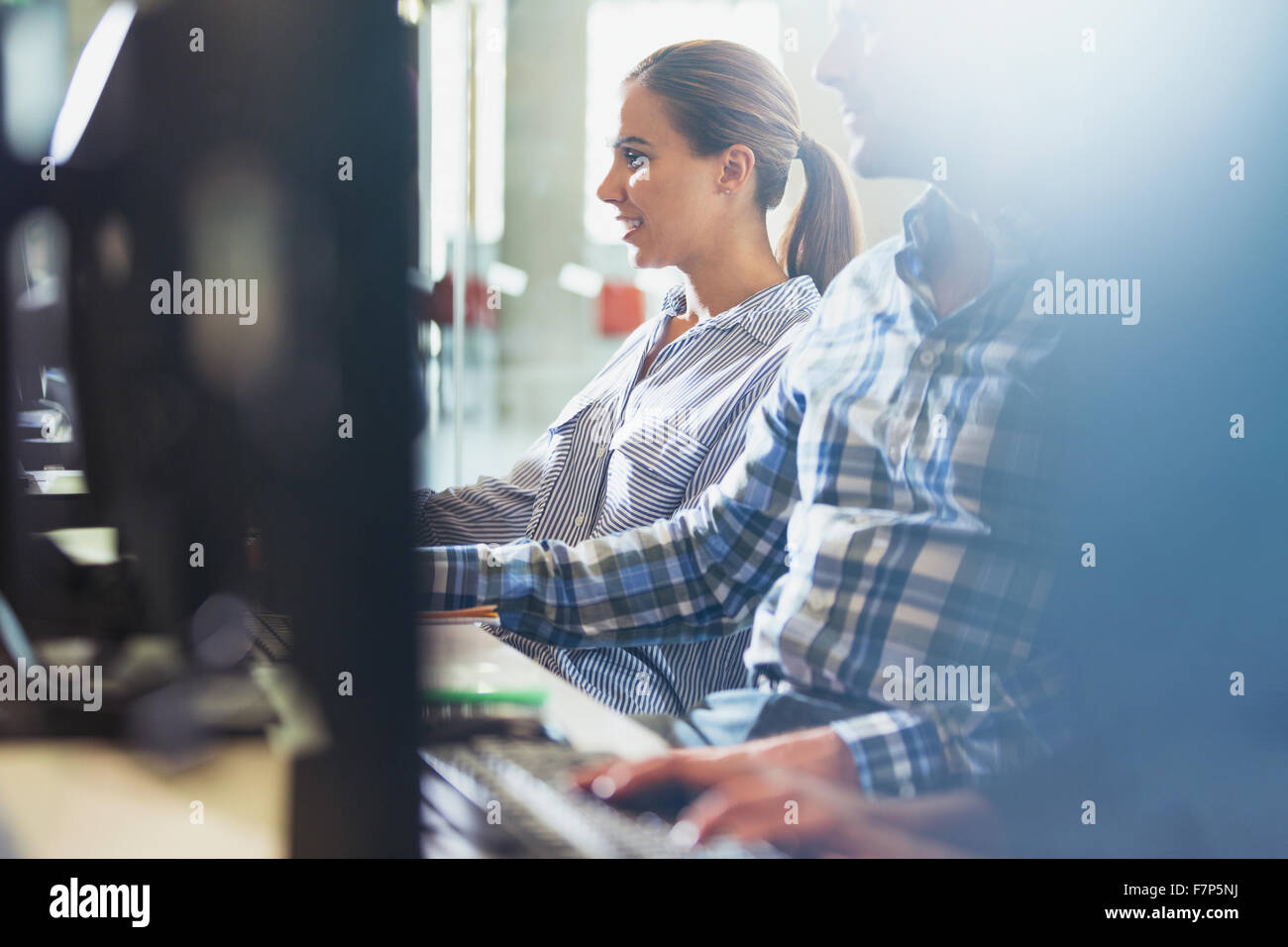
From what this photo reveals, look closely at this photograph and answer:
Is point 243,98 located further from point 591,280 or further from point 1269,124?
point 1269,124

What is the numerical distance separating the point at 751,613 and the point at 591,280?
41cm

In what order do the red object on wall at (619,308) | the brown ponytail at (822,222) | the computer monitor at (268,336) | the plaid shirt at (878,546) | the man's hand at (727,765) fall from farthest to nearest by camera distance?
the red object on wall at (619,308), the brown ponytail at (822,222), the plaid shirt at (878,546), the man's hand at (727,765), the computer monitor at (268,336)

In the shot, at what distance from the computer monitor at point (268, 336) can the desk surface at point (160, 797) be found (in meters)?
0.13

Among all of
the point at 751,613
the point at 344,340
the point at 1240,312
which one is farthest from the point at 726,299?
the point at 344,340

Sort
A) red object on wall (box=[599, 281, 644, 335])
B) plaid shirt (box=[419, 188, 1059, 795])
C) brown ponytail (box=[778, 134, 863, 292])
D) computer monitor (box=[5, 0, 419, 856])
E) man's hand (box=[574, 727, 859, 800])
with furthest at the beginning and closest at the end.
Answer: red object on wall (box=[599, 281, 644, 335]) < brown ponytail (box=[778, 134, 863, 292]) < plaid shirt (box=[419, 188, 1059, 795]) < man's hand (box=[574, 727, 859, 800]) < computer monitor (box=[5, 0, 419, 856])

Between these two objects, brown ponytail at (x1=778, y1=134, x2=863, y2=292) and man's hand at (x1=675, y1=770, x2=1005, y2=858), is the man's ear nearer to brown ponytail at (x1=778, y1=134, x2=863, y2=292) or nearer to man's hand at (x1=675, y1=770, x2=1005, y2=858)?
brown ponytail at (x1=778, y1=134, x2=863, y2=292)

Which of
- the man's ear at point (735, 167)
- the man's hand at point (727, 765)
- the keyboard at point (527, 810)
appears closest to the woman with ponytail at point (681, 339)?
the man's ear at point (735, 167)

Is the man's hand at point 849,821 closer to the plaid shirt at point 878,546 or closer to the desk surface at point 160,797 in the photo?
the plaid shirt at point 878,546

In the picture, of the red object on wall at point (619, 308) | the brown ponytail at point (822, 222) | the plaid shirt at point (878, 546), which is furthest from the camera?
the red object on wall at point (619, 308)

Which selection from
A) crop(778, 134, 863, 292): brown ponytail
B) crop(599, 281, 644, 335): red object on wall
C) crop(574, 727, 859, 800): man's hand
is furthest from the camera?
crop(599, 281, 644, 335): red object on wall

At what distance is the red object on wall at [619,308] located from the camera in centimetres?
114

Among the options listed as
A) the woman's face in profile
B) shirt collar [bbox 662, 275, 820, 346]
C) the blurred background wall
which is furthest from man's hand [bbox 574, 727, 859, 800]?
the woman's face in profile

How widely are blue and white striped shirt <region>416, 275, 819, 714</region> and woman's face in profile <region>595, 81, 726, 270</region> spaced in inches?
2.4

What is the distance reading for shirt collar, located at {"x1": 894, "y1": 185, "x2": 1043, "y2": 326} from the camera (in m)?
0.91
